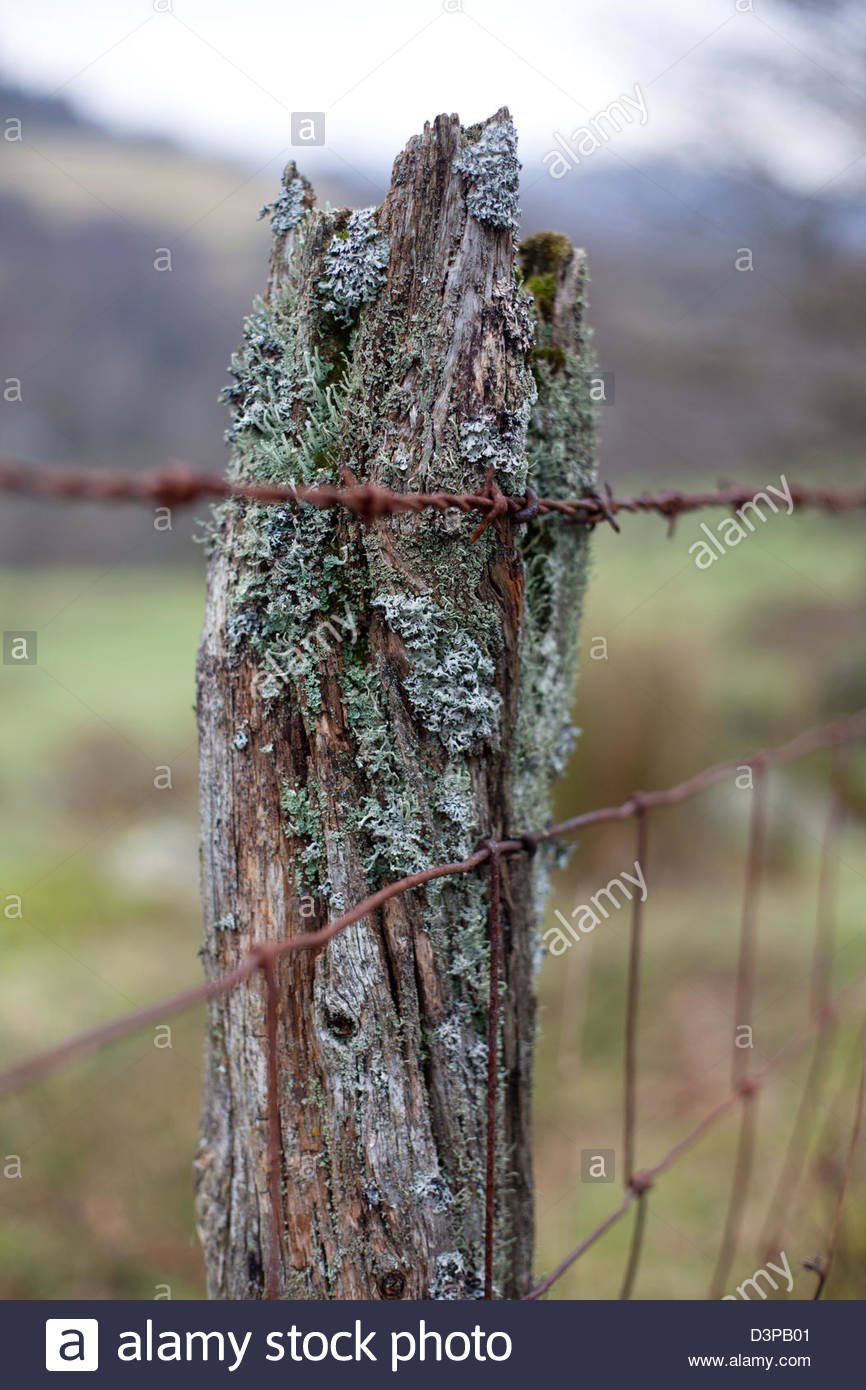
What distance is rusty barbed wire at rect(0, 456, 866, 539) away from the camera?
67 centimetres

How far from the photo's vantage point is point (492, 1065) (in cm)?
112

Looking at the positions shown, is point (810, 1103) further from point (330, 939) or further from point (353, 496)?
point (353, 496)

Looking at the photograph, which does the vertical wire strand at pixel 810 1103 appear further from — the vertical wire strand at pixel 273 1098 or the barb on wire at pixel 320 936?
the vertical wire strand at pixel 273 1098

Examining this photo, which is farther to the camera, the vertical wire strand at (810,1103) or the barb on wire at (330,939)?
the vertical wire strand at (810,1103)

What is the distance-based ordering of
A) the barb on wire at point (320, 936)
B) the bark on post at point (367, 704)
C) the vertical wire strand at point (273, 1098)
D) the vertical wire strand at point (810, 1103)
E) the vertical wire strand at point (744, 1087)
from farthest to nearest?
the vertical wire strand at point (810, 1103) → the vertical wire strand at point (744, 1087) → the bark on post at point (367, 704) → the vertical wire strand at point (273, 1098) → the barb on wire at point (320, 936)

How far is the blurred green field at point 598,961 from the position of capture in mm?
3090

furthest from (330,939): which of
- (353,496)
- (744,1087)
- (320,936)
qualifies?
(744,1087)

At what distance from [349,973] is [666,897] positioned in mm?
4870

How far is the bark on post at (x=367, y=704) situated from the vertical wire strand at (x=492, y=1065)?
0.08ft

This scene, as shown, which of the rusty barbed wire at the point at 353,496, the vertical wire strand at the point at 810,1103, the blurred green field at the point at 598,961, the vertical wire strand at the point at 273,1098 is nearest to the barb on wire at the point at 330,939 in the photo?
the vertical wire strand at the point at 273,1098

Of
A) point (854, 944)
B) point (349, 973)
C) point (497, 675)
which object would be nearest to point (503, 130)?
point (497, 675)

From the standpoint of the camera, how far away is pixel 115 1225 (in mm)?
3230

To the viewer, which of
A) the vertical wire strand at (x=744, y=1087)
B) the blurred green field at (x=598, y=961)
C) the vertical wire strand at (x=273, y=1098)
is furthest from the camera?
the blurred green field at (x=598, y=961)
